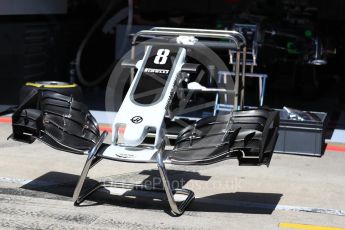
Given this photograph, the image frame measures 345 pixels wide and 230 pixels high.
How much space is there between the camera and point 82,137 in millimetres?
6684

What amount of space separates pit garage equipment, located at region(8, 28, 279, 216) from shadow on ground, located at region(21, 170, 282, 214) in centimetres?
10

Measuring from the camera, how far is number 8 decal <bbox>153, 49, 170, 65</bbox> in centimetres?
→ 684

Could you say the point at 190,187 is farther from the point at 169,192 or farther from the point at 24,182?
the point at 24,182

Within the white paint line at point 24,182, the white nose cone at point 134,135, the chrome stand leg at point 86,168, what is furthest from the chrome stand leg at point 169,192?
the white paint line at point 24,182

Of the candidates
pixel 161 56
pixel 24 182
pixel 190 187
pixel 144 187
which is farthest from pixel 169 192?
pixel 24 182

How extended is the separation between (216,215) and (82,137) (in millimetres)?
1613

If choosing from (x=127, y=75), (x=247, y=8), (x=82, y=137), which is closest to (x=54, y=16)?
(x=127, y=75)

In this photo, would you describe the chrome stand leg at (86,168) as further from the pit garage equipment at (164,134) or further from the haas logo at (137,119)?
the haas logo at (137,119)

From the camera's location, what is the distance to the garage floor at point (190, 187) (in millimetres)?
5855

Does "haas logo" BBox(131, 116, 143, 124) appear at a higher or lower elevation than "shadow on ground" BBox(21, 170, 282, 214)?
higher

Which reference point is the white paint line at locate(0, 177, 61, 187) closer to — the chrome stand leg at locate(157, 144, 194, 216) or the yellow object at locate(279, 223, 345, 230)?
the chrome stand leg at locate(157, 144, 194, 216)

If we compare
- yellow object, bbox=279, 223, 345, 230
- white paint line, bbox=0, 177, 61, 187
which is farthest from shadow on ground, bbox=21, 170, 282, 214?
yellow object, bbox=279, 223, 345, 230

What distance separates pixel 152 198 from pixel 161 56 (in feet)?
4.89

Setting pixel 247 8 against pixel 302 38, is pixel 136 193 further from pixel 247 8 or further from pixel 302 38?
pixel 247 8
